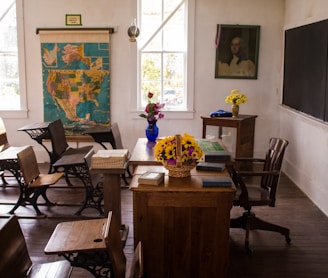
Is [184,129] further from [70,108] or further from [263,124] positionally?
[70,108]

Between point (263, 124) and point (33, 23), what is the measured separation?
3756 millimetres

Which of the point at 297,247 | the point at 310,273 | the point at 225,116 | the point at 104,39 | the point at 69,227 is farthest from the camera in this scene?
the point at 104,39

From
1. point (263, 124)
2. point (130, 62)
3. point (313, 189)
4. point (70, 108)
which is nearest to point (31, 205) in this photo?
point (70, 108)

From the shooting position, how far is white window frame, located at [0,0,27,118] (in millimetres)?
6418

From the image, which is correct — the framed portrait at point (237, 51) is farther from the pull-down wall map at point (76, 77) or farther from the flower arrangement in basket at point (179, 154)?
the flower arrangement in basket at point (179, 154)

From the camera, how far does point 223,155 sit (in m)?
3.66

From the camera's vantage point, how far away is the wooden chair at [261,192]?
3799 millimetres

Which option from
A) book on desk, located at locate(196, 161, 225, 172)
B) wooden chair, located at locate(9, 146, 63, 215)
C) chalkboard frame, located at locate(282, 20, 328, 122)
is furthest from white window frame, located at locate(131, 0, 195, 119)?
book on desk, located at locate(196, 161, 225, 172)

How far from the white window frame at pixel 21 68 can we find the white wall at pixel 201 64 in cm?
7

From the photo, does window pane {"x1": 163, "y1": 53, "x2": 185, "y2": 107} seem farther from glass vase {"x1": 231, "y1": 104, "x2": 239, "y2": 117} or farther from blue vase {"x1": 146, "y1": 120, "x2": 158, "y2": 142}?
blue vase {"x1": 146, "y1": 120, "x2": 158, "y2": 142}

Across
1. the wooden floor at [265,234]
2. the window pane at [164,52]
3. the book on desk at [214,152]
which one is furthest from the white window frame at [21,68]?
the book on desk at [214,152]

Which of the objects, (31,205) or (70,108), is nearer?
(31,205)

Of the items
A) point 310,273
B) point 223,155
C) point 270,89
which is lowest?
point 310,273

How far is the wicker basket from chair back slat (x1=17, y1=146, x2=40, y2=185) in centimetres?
178
